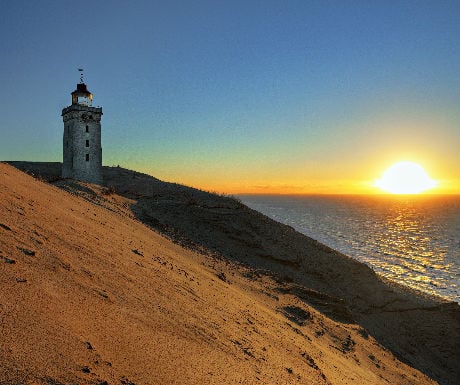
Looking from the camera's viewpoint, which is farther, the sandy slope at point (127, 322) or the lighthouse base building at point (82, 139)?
the lighthouse base building at point (82, 139)

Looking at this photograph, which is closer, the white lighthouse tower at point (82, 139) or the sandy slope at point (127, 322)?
the sandy slope at point (127, 322)

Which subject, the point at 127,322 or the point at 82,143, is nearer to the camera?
the point at 127,322

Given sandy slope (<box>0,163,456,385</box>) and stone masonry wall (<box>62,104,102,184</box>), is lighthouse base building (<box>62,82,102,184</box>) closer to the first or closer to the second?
stone masonry wall (<box>62,104,102,184</box>)

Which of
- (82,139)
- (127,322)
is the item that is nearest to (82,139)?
(82,139)

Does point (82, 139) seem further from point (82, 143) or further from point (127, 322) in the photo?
point (127, 322)

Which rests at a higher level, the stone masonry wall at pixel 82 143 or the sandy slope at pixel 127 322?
the stone masonry wall at pixel 82 143

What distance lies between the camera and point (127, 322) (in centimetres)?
578

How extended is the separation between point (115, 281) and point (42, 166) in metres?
46.1

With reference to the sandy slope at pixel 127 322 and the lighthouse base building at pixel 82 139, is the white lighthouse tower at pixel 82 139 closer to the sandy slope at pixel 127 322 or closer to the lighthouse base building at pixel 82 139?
the lighthouse base building at pixel 82 139

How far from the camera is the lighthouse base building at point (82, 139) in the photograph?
115ft

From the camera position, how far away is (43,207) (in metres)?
A: 10.0

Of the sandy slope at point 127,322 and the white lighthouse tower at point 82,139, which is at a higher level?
the white lighthouse tower at point 82,139

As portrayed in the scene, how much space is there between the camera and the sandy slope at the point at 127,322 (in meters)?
4.43

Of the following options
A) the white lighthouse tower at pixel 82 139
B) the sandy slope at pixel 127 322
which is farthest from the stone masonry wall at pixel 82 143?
the sandy slope at pixel 127 322
